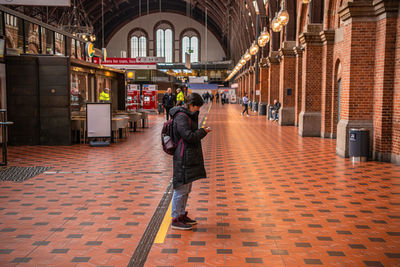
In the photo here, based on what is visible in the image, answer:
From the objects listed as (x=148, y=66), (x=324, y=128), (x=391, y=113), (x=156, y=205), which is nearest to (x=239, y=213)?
(x=156, y=205)

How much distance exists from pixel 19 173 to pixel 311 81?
11287 millimetres

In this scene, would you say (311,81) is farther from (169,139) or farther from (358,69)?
(169,139)

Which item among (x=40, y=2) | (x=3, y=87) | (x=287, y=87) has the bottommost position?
(x=3, y=87)

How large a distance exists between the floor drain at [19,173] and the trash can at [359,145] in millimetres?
6857

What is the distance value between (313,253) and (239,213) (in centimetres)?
152

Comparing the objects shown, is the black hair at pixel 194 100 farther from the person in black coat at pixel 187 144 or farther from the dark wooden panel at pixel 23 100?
the dark wooden panel at pixel 23 100

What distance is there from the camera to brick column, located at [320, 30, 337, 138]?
1444cm

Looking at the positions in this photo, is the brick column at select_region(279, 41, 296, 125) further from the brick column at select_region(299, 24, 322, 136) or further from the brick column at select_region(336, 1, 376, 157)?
the brick column at select_region(336, 1, 376, 157)

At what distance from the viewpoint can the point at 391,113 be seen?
9945 mm

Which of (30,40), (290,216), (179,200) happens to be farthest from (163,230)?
(30,40)

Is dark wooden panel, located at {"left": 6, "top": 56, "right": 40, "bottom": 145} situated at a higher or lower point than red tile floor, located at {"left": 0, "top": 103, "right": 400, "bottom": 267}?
higher

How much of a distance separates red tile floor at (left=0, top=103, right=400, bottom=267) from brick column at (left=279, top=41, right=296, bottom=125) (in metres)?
10.6

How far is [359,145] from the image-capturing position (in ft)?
32.0

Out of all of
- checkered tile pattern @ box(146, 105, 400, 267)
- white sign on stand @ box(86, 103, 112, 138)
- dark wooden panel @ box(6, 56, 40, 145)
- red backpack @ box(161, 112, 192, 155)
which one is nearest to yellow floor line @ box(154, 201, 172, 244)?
checkered tile pattern @ box(146, 105, 400, 267)
